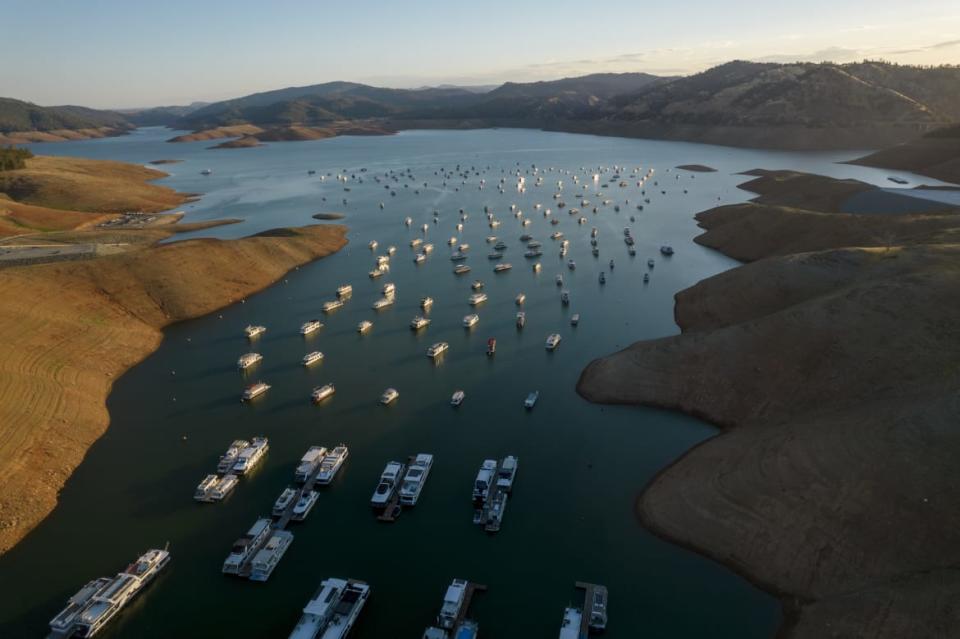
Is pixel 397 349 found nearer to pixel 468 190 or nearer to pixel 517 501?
pixel 517 501

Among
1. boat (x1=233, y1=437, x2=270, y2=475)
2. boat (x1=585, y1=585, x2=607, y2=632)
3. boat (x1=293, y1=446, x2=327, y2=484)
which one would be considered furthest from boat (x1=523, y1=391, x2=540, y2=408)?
boat (x1=233, y1=437, x2=270, y2=475)

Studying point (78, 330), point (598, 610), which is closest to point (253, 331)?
point (78, 330)

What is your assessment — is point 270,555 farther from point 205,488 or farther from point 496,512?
point 496,512

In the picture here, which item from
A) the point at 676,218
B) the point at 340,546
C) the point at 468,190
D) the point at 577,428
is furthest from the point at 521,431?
the point at 468,190

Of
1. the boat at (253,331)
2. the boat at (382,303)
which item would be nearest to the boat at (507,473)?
the boat at (253,331)

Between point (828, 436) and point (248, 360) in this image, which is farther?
point (248, 360)

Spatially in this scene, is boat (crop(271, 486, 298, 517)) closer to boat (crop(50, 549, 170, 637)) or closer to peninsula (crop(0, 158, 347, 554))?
boat (crop(50, 549, 170, 637))
